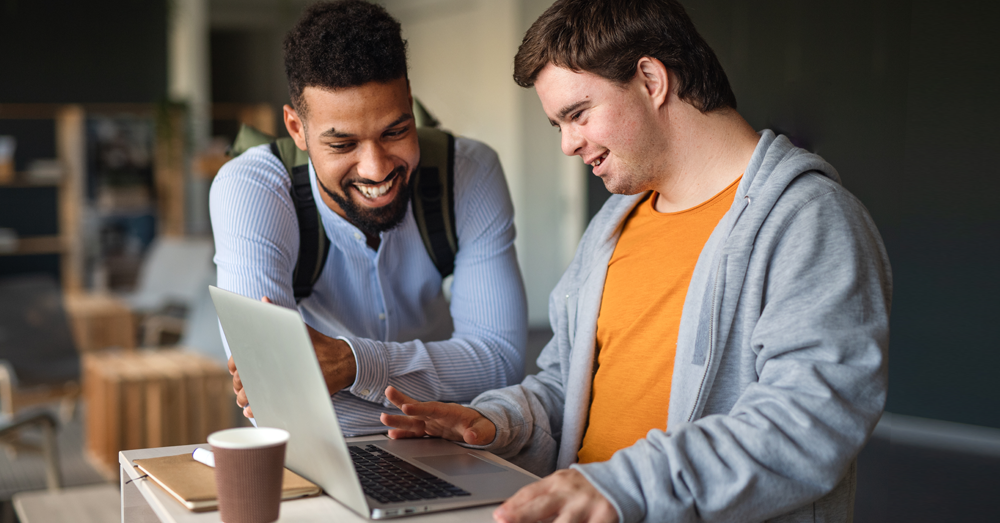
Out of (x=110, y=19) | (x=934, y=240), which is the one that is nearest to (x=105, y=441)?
(x=934, y=240)

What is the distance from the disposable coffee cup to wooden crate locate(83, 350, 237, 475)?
3035 millimetres

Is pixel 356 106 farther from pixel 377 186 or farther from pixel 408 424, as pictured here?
pixel 408 424

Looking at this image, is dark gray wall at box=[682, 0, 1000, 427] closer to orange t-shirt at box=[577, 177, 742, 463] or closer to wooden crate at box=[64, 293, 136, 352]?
orange t-shirt at box=[577, 177, 742, 463]

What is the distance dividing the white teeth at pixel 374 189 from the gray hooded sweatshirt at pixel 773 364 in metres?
0.49

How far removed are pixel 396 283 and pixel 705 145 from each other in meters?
0.68

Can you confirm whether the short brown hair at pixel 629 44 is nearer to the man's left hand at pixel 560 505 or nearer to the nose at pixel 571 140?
the nose at pixel 571 140

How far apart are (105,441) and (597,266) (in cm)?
320

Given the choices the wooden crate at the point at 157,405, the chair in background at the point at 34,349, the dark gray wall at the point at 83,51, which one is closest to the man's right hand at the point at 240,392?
the wooden crate at the point at 157,405

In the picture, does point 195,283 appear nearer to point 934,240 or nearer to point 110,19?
point 110,19

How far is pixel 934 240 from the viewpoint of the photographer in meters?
3.78

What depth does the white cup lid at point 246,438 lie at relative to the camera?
0.86 m

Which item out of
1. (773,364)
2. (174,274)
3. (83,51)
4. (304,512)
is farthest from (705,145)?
(83,51)

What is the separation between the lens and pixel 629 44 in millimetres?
1217

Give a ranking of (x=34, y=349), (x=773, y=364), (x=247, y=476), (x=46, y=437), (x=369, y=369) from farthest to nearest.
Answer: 1. (x=34, y=349)
2. (x=46, y=437)
3. (x=369, y=369)
4. (x=773, y=364)
5. (x=247, y=476)
